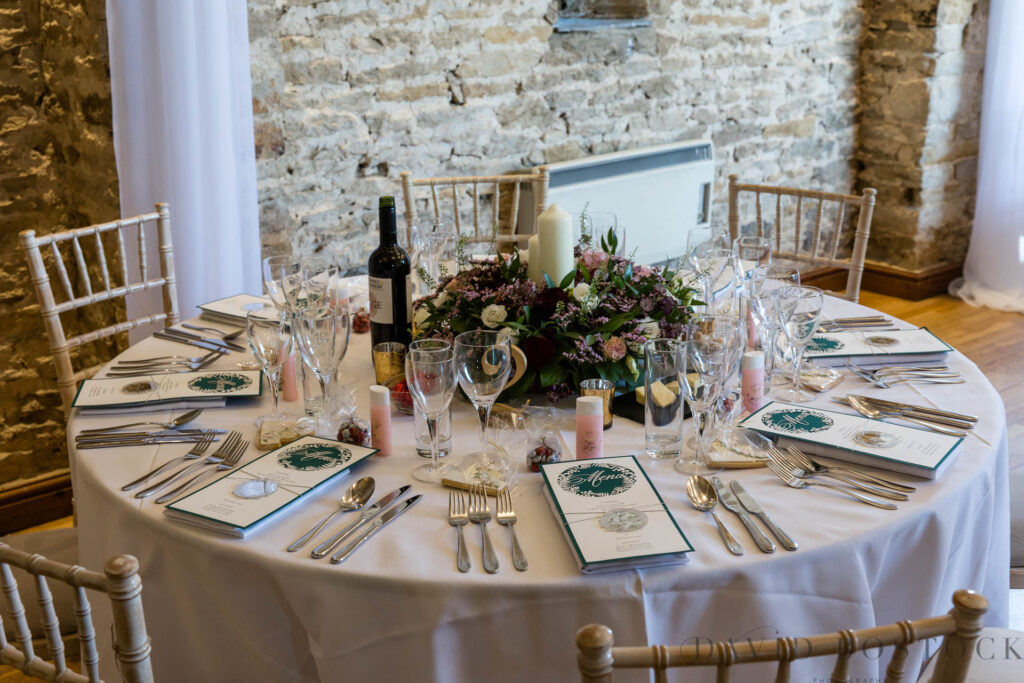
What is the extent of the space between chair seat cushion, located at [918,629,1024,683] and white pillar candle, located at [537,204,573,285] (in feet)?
2.77

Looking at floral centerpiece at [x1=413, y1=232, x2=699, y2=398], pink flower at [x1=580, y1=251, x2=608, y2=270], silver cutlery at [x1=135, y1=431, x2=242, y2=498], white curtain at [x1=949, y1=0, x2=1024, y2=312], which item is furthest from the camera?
white curtain at [x1=949, y1=0, x2=1024, y2=312]

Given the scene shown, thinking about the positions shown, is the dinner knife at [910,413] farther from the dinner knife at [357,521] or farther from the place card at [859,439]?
the dinner knife at [357,521]

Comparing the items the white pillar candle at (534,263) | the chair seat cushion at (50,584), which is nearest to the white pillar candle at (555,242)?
the white pillar candle at (534,263)

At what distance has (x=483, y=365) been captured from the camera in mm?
1379

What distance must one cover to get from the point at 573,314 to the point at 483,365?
0.26 meters

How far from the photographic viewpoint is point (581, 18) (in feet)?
11.9

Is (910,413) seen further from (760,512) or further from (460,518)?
(460,518)

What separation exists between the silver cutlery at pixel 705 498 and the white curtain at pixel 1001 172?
3.89 meters

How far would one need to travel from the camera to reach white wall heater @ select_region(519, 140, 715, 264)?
3646 mm

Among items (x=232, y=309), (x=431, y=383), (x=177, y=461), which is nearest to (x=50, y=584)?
(x=177, y=461)

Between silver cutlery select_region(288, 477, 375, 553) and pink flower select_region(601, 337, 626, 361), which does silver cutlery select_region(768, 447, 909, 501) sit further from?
silver cutlery select_region(288, 477, 375, 553)

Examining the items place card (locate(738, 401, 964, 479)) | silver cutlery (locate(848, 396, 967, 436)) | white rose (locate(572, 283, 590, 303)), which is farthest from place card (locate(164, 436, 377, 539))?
silver cutlery (locate(848, 396, 967, 436))

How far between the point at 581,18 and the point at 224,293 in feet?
5.90

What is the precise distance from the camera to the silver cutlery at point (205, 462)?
4.36 feet
